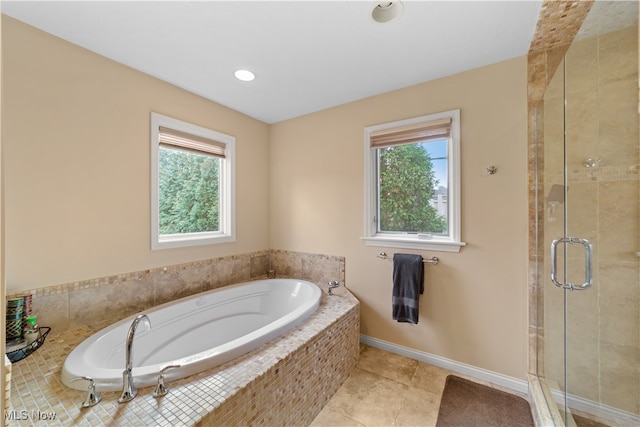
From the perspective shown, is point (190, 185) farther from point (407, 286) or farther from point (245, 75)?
point (407, 286)

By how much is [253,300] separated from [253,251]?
0.60 metres

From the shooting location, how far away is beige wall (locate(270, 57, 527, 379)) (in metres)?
1.84

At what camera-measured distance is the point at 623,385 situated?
145 cm

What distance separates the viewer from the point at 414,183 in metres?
2.32

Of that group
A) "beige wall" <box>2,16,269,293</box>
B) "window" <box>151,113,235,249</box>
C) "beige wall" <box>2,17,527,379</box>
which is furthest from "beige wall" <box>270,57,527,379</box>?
"beige wall" <box>2,16,269,293</box>

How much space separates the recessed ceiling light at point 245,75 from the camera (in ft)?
6.68

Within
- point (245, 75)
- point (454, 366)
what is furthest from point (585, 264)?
point (245, 75)

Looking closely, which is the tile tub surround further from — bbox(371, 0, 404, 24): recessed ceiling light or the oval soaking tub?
bbox(371, 0, 404, 24): recessed ceiling light

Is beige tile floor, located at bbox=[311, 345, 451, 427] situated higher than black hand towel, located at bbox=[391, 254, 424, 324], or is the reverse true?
black hand towel, located at bbox=[391, 254, 424, 324]

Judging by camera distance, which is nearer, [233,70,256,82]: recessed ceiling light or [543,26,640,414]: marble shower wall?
[543,26,640,414]: marble shower wall

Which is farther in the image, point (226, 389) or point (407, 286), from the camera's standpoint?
point (407, 286)

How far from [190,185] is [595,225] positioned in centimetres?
302

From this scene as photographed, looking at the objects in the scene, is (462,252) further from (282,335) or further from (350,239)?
(282,335)

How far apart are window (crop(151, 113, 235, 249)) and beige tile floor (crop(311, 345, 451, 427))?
67.6 inches
